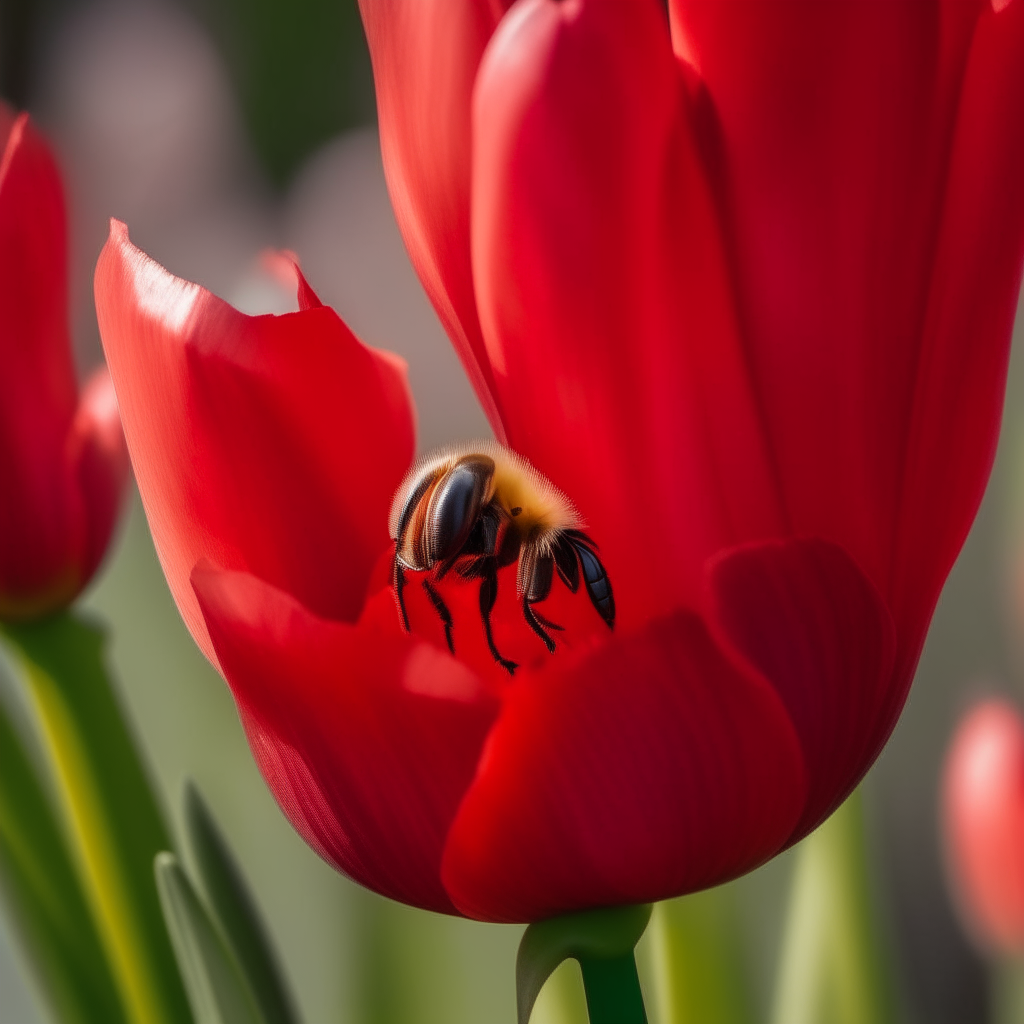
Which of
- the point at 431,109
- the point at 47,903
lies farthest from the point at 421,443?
the point at 431,109

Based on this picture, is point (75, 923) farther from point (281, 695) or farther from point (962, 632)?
point (962, 632)

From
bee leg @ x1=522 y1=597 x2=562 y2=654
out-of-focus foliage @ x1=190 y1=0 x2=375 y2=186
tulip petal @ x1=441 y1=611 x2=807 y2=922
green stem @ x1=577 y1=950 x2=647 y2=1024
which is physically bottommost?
green stem @ x1=577 y1=950 x2=647 y2=1024

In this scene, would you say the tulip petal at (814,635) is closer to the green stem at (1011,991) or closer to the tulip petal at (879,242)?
the tulip petal at (879,242)

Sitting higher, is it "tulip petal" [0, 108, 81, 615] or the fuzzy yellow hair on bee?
"tulip petal" [0, 108, 81, 615]

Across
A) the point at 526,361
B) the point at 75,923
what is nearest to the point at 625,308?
the point at 526,361

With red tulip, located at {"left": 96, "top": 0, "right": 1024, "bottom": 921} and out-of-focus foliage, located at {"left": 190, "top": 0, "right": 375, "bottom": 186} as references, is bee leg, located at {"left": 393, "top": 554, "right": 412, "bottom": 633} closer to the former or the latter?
red tulip, located at {"left": 96, "top": 0, "right": 1024, "bottom": 921}

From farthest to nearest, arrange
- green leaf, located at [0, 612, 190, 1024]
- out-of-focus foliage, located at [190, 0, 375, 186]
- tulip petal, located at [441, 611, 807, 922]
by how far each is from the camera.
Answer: out-of-focus foliage, located at [190, 0, 375, 186] → green leaf, located at [0, 612, 190, 1024] → tulip petal, located at [441, 611, 807, 922]

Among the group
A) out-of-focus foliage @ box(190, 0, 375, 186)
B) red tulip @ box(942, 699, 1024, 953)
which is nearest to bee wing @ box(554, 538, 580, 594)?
red tulip @ box(942, 699, 1024, 953)

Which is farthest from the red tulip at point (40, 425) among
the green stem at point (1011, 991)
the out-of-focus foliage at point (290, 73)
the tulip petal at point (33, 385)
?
the out-of-focus foliage at point (290, 73)
